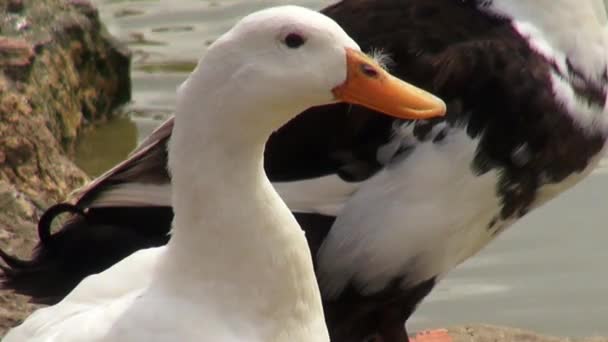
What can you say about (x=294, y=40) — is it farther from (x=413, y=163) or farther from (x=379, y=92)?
(x=413, y=163)

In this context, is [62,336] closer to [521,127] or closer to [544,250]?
[521,127]

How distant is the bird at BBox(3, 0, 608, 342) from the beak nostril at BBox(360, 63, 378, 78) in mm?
1208

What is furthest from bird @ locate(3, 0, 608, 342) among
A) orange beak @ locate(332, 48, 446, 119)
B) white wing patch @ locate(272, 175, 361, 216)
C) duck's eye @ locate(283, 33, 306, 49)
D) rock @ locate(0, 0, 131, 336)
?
duck's eye @ locate(283, 33, 306, 49)

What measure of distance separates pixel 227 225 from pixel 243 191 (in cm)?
9

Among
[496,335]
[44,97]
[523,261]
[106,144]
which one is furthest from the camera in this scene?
[106,144]

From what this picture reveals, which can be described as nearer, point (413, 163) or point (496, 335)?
point (413, 163)

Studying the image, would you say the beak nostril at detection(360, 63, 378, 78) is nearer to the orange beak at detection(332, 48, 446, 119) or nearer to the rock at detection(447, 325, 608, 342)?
the orange beak at detection(332, 48, 446, 119)

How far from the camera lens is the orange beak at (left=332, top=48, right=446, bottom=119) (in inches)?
150

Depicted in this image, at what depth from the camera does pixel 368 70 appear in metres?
3.81

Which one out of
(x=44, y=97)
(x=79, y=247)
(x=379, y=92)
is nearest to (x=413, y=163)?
(x=79, y=247)

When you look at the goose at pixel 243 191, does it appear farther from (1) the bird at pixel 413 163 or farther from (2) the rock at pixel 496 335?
(2) the rock at pixel 496 335

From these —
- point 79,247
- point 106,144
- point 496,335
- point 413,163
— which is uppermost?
point 413,163

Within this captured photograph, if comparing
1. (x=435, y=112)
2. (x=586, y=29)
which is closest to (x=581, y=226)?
(x=586, y=29)

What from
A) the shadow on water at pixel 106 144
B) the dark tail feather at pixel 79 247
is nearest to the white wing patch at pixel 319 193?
the dark tail feather at pixel 79 247
